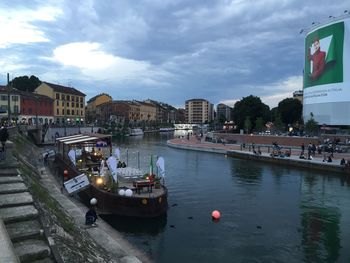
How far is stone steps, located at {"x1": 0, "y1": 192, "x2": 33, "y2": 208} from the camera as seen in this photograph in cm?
1413

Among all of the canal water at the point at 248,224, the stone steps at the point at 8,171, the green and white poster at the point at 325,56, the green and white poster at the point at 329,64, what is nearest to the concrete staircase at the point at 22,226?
the stone steps at the point at 8,171

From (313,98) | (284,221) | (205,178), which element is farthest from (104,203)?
(313,98)

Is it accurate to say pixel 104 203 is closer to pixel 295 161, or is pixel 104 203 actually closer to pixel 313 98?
pixel 295 161

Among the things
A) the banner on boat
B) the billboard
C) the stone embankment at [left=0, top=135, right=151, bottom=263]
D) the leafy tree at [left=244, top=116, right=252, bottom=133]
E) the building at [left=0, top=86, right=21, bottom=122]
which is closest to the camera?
the stone embankment at [left=0, top=135, right=151, bottom=263]

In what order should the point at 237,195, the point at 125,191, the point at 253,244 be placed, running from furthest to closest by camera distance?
the point at 237,195
the point at 125,191
the point at 253,244

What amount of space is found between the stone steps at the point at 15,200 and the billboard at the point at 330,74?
87638 millimetres

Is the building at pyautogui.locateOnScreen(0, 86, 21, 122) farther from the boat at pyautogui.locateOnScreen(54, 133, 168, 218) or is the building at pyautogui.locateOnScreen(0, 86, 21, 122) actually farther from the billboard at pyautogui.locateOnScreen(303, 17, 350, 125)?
the boat at pyautogui.locateOnScreen(54, 133, 168, 218)

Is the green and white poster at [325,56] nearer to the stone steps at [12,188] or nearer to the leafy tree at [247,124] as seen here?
the leafy tree at [247,124]

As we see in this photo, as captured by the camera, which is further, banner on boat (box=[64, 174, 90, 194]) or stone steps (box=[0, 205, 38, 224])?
banner on boat (box=[64, 174, 90, 194])

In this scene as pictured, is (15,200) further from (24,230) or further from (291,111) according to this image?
(291,111)

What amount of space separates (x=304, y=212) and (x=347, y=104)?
69.6 metres

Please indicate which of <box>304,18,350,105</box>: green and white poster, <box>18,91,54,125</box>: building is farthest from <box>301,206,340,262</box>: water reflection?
<box>18,91,54,125</box>: building

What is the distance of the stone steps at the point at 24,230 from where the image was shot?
38.2 ft

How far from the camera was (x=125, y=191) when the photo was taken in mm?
24531
